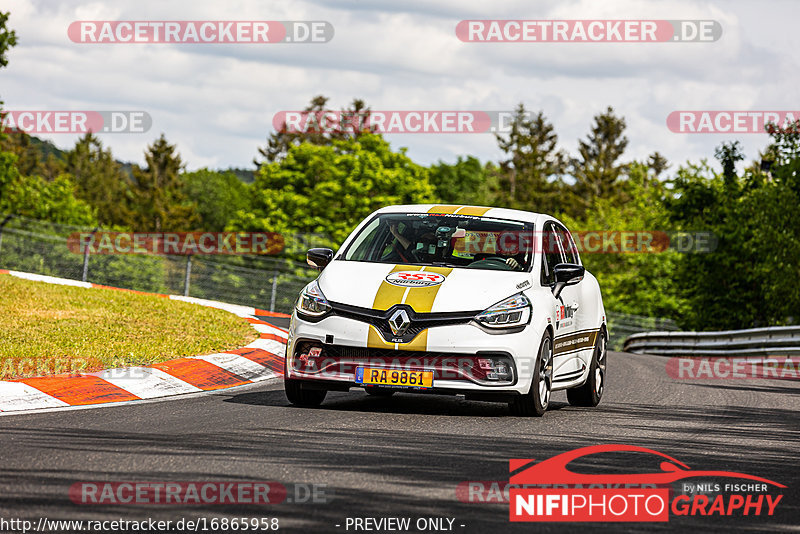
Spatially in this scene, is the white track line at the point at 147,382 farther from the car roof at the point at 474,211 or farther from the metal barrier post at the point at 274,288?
the metal barrier post at the point at 274,288

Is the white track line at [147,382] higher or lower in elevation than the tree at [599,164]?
lower

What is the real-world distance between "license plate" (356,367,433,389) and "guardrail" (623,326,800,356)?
50.0 ft

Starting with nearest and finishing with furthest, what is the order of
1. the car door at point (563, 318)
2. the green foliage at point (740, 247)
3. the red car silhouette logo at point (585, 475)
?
the red car silhouette logo at point (585, 475), the car door at point (563, 318), the green foliage at point (740, 247)

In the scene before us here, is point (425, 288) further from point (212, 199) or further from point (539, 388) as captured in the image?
point (212, 199)

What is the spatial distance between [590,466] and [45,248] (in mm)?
25792

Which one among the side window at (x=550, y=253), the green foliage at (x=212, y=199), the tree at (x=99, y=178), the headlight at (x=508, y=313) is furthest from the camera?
the green foliage at (x=212, y=199)

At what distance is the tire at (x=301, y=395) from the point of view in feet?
30.0

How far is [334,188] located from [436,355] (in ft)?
187

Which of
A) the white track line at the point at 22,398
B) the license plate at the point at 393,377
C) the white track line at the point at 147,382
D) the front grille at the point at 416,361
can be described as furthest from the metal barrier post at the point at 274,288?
the license plate at the point at 393,377

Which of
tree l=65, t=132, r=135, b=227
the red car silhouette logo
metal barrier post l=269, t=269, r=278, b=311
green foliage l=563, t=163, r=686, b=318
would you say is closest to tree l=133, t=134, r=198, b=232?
tree l=65, t=132, r=135, b=227

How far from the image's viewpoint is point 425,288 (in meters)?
8.91

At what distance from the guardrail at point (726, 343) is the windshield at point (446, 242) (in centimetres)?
1379

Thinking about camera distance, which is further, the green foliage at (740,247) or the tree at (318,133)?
the tree at (318,133)

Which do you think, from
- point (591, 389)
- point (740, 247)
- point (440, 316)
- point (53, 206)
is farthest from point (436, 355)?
point (53, 206)
